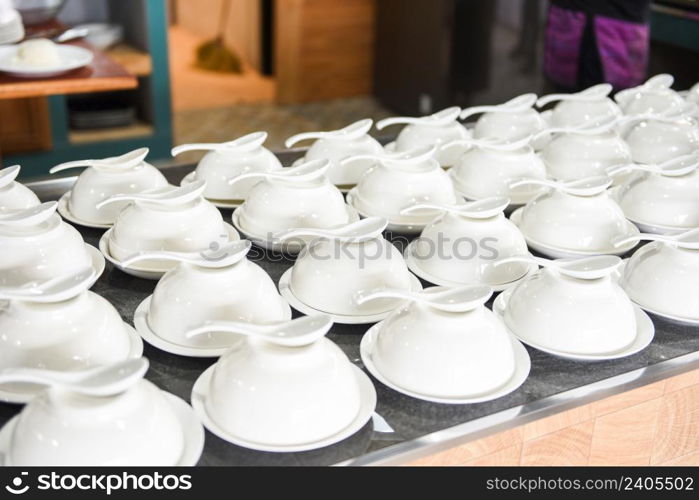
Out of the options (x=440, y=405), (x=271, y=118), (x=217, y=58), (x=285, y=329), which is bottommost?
(x=271, y=118)

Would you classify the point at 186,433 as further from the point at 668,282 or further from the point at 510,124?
the point at 510,124

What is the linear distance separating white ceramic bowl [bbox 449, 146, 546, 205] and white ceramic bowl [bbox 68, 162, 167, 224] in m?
0.52

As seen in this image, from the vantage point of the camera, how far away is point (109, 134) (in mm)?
3477

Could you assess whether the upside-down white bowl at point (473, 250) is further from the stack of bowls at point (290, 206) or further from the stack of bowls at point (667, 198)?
the stack of bowls at point (667, 198)

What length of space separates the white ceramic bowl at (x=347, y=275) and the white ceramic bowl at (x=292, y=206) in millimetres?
146

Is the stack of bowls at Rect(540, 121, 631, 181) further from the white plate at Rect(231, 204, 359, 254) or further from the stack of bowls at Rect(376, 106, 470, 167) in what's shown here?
the white plate at Rect(231, 204, 359, 254)

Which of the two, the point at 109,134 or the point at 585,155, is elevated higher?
the point at 585,155

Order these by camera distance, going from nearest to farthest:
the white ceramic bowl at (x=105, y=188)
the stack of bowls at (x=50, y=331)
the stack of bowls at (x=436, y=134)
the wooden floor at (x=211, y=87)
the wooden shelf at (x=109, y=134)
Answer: the stack of bowls at (x=50, y=331)
the white ceramic bowl at (x=105, y=188)
the stack of bowls at (x=436, y=134)
the wooden shelf at (x=109, y=134)
the wooden floor at (x=211, y=87)

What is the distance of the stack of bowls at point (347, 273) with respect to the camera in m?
1.04

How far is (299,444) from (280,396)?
0.05 metres

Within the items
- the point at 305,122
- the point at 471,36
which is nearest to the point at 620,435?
the point at 471,36

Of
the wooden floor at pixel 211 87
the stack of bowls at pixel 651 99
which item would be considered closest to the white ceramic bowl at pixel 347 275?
the stack of bowls at pixel 651 99

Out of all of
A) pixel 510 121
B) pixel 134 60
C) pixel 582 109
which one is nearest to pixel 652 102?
pixel 582 109

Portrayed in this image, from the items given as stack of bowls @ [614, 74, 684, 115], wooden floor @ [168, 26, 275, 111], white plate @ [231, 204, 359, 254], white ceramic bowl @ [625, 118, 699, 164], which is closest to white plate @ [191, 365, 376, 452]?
white plate @ [231, 204, 359, 254]
